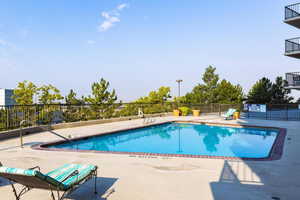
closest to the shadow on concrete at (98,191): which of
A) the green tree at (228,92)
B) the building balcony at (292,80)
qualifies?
the building balcony at (292,80)

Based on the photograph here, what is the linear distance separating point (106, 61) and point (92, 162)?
65.0 feet

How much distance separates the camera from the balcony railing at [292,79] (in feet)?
56.3

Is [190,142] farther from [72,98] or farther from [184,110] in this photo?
[72,98]

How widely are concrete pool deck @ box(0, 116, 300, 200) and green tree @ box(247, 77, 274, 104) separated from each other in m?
25.7

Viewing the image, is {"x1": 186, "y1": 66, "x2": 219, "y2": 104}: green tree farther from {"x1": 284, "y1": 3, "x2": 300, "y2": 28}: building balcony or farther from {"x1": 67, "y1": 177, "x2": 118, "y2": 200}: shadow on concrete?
{"x1": 67, "y1": 177, "x2": 118, "y2": 200}: shadow on concrete

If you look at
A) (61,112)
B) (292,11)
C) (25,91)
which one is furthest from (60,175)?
(292,11)

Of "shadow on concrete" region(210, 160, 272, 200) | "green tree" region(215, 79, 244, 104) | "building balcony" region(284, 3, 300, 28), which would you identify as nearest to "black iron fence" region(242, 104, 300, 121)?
"green tree" region(215, 79, 244, 104)

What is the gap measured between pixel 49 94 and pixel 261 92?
87.0ft

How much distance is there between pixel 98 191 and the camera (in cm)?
307

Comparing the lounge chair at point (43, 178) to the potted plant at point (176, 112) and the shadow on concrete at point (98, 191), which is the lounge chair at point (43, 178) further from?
the potted plant at point (176, 112)

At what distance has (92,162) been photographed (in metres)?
4.53

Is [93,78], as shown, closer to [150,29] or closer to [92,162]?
[150,29]

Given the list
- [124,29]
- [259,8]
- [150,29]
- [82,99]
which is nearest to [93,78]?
[82,99]

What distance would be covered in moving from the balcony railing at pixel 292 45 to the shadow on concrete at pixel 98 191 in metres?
18.7
